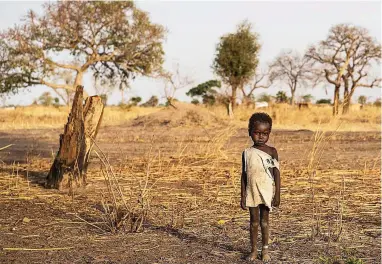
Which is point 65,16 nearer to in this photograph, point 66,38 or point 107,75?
point 66,38

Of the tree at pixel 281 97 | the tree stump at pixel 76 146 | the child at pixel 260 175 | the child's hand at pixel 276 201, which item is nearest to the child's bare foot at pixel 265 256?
the child at pixel 260 175

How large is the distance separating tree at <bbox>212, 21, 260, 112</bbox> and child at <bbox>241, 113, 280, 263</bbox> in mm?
30395

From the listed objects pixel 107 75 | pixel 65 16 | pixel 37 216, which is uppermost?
pixel 65 16

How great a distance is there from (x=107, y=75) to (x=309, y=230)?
82.6 ft

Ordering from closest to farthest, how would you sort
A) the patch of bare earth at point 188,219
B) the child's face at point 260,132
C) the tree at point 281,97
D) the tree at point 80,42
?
1. the child's face at point 260,132
2. the patch of bare earth at point 188,219
3. the tree at point 80,42
4. the tree at point 281,97

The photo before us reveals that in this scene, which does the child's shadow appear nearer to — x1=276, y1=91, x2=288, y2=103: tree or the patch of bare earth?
the patch of bare earth

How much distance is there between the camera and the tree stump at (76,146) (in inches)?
249

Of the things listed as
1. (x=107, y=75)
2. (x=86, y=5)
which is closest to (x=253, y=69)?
(x=107, y=75)

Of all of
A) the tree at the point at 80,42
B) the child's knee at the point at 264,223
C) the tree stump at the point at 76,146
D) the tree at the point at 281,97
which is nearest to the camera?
the child's knee at the point at 264,223

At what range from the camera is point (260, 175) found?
3.54 metres

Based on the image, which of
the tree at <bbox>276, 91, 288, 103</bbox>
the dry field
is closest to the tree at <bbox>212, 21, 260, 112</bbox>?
the tree at <bbox>276, 91, 288, 103</bbox>

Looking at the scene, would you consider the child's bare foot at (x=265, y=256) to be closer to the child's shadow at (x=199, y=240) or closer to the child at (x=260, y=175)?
the child at (x=260, y=175)

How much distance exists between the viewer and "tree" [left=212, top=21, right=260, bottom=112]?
34.3 m

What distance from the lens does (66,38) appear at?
2573 cm
